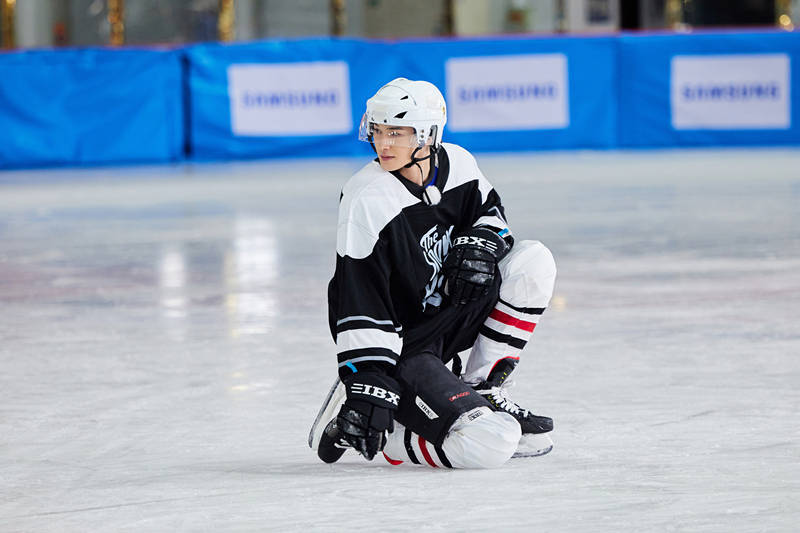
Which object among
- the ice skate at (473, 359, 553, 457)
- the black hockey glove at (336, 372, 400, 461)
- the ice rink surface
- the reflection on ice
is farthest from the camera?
the reflection on ice

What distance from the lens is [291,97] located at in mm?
13453

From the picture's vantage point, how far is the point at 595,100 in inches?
535

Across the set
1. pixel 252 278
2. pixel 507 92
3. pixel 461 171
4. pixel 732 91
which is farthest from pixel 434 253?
pixel 732 91

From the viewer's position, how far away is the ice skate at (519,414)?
3023 millimetres

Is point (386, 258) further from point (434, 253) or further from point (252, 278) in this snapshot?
point (252, 278)

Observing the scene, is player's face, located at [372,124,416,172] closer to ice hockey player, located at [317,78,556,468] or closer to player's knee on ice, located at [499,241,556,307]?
ice hockey player, located at [317,78,556,468]

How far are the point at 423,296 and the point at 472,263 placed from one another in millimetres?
168

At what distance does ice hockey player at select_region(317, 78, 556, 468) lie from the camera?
Answer: 287 centimetres

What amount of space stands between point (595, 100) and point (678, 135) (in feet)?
3.27

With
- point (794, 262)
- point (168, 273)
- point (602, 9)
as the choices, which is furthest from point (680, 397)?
point (602, 9)

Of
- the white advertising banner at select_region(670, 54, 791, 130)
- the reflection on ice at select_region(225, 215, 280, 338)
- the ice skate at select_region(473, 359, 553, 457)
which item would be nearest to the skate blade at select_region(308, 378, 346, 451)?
the ice skate at select_region(473, 359, 553, 457)

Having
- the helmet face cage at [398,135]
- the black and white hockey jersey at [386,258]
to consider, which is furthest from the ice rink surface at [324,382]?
the helmet face cage at [398,135]

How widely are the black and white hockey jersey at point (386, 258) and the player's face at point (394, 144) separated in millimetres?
34

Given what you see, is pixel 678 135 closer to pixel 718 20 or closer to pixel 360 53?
pixel 360 53
